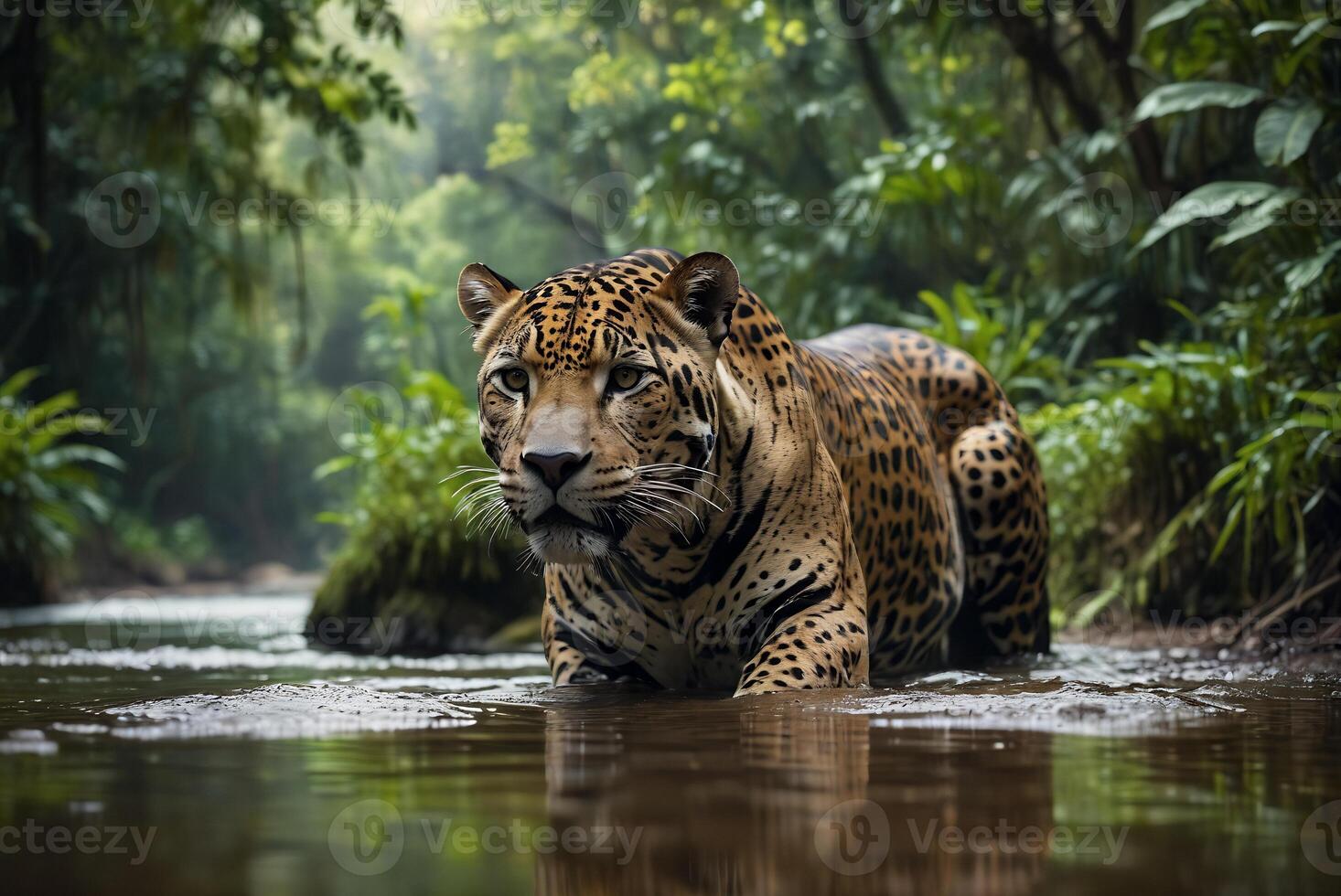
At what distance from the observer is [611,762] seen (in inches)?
93.5

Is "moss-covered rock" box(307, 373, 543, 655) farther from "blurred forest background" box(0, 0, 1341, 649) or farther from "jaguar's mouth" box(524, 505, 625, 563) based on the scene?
"jaguar's mouth" box(524, 505, 625, 563)

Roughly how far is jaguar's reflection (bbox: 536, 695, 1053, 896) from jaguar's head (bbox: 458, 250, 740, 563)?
32.0 inches

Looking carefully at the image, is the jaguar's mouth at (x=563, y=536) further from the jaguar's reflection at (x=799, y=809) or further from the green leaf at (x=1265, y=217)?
the green leaf at (x=1265, y=217)

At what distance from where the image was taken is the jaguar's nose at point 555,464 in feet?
11.4

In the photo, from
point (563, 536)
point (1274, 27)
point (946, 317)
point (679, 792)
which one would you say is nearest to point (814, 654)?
point (563, 536)

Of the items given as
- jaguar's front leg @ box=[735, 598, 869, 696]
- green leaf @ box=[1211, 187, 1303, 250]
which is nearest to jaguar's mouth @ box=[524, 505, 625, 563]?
jaguar's front leg @ box=[735, 598, 869, 696]

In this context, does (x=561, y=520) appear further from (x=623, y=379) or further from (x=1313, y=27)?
(x=1313, y=27)

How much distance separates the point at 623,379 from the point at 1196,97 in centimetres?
495

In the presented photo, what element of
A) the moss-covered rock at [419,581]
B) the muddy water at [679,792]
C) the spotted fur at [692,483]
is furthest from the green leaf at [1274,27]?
the moss-covered rock at [419,581]

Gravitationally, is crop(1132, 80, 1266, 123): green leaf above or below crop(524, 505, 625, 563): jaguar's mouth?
above

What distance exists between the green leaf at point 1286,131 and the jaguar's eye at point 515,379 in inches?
160

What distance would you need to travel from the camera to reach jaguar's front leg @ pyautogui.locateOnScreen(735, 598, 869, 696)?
12.3ft

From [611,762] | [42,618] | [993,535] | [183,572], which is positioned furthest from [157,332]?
[611,762]

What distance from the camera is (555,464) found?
3.48 m
